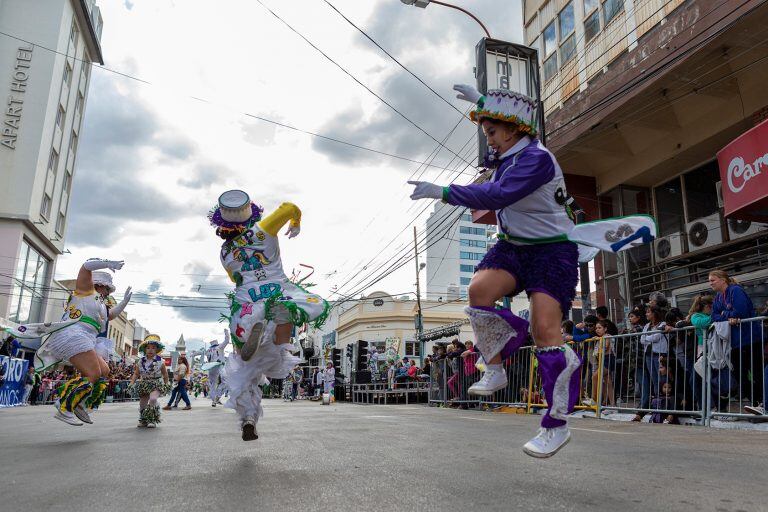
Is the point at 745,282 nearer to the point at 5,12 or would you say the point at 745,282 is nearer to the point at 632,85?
the point at 632,85

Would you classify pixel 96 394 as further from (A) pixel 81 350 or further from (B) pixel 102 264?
(B) pixel 102 264

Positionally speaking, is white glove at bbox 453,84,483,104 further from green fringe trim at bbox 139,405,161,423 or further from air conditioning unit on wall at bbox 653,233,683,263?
air conditioning unit on wall at bbox 653,233,683,263

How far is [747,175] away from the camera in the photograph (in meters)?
8.61

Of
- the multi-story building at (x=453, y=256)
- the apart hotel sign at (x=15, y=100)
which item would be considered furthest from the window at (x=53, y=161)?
the multi-story building at (x=453, y=256)

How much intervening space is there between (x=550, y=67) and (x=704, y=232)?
6.42 meters

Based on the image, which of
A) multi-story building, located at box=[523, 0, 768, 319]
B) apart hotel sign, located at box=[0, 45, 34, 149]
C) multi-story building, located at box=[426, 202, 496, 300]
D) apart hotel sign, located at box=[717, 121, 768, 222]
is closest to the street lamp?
multi-story building, located at box=[523, 0, 768, 319]

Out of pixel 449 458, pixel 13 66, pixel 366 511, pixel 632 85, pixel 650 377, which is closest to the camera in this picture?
pixel 366 511

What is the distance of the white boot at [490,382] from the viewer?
118 inches

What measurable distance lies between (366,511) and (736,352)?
5.82m

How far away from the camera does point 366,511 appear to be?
1.86 m

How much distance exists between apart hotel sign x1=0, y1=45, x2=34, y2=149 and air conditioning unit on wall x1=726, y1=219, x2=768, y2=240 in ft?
96.1

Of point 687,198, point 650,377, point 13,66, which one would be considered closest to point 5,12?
point 13,66

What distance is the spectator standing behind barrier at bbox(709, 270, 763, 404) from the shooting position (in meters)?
6.00

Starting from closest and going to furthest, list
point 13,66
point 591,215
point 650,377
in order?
point 650,377 < point 591,215 < point 13,66
